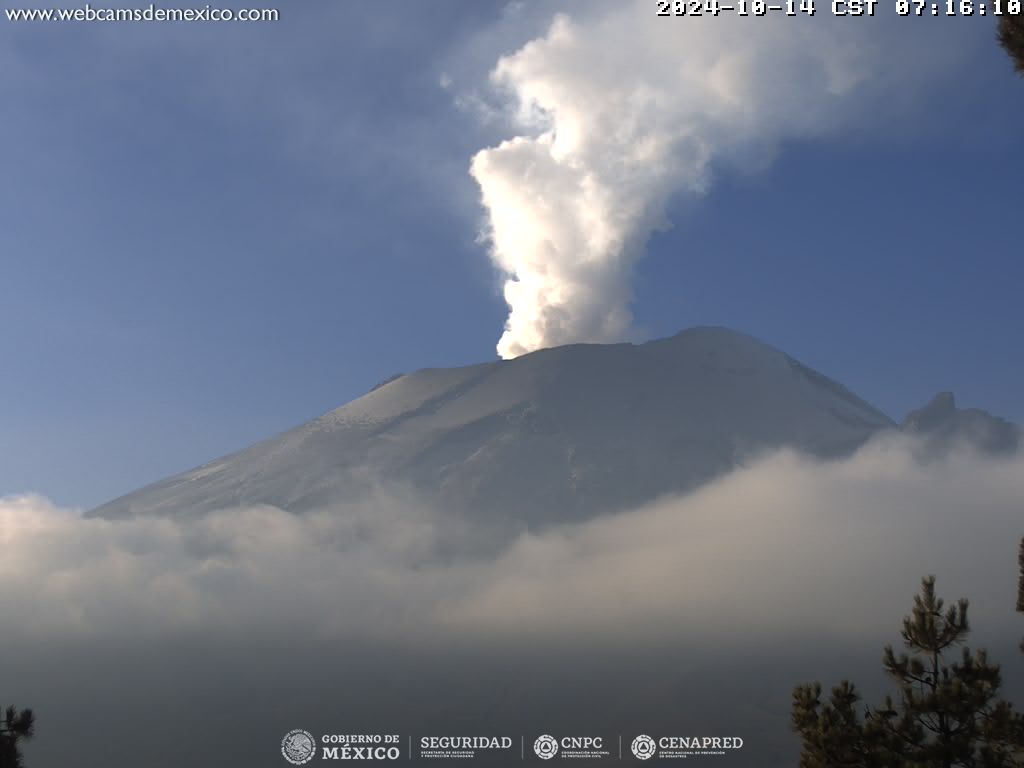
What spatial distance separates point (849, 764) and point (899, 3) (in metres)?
26.7

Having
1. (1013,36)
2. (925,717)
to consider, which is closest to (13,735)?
(925,717)

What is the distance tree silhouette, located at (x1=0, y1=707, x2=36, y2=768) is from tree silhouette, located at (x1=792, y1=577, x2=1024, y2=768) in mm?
18163

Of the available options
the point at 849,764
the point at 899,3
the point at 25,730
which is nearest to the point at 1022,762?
the point at 849,764

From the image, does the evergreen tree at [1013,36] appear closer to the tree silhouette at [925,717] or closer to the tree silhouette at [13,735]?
the tree silhouette at [925,717]

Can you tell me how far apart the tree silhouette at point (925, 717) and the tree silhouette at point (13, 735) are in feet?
59.6

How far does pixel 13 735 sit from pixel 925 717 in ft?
70.7

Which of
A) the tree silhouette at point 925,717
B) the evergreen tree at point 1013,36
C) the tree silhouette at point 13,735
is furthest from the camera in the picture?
the tree silhouette at point 13,735

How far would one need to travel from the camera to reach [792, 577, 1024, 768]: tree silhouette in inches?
846

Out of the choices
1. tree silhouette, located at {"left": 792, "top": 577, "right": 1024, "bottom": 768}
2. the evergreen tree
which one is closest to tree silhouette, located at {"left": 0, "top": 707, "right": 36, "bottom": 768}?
tree silhouette, located at {"left": 792, "top": 577, "right": 1024, "bottom": 768}

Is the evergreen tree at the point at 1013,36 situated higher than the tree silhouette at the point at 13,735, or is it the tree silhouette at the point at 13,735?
the evergreen tree at the point at 1013,36

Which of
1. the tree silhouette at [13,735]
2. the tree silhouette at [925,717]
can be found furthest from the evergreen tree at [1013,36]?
the tree silhouette at [13,735]

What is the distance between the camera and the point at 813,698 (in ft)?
75.2

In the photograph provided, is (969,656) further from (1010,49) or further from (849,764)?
(1010,49)

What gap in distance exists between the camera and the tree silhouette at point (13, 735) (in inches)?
900
